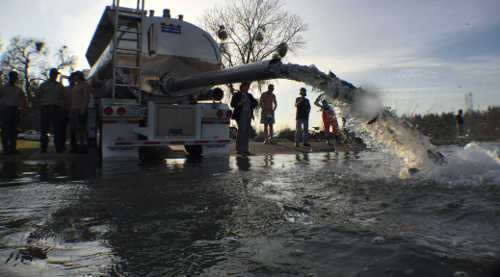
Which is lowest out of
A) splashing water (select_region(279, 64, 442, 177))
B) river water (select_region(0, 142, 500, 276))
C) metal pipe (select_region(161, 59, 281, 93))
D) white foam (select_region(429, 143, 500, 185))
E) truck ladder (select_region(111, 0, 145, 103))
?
river water (select_region(0, 142, 500, 276))

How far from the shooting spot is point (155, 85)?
7.75 metres

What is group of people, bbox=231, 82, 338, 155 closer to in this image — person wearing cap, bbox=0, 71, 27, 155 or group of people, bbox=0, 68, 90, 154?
group of people, bbox=0, 68, 90, 154

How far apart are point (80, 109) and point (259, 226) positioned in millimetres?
7874

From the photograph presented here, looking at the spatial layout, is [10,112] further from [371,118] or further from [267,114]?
[371,118]

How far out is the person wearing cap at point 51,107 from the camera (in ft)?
28.9

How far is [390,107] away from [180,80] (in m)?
4.51

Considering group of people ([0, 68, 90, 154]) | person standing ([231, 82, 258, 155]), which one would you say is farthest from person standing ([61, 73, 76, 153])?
person standing ([231, 82, 258, 155])

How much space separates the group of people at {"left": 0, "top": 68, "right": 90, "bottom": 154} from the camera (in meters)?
8.48

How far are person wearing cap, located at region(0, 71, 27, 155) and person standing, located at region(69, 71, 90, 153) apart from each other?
48.0 inches

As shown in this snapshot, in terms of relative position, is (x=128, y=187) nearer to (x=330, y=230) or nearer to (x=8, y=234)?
(x=8, y=234)

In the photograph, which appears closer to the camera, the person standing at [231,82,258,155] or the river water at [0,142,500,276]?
the river water at [0,142,500,276]

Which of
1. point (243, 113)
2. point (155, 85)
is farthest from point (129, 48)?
point (243, 113)

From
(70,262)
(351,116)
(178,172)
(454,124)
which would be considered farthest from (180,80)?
(454,124)

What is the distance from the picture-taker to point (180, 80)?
288 inches
